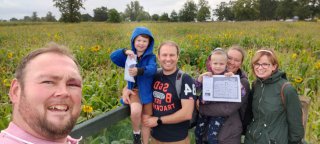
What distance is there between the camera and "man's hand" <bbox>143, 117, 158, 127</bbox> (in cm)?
260

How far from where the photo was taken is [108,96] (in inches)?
158

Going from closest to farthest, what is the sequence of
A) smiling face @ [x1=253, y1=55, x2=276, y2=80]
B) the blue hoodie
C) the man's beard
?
the man's beard
smiling face @ [x1=253, y1=55, x2=276, y2=80]
the blue hoodie

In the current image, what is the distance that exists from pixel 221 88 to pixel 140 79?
2.20 ft

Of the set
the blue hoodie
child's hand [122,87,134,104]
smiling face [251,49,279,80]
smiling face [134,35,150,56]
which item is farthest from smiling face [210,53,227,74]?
child's hand [122,87,134,104]

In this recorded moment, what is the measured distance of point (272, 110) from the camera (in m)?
2.41

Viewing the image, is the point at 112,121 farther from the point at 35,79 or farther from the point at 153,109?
the point at 35,79

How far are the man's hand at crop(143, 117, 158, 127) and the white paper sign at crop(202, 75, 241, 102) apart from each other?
433 millimetres

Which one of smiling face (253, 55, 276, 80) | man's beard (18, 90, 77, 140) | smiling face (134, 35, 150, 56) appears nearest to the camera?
man's beard (18, 90, 77, 140)

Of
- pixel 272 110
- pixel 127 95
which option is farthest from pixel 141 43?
pixel 272 110

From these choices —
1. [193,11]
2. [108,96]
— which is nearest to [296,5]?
[193,11]

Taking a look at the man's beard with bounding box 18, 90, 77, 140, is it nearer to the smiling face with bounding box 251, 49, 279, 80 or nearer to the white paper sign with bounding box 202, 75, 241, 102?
the white paper sign with bounding box 202, 75, 241, 102

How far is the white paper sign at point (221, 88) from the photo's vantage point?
2520mm

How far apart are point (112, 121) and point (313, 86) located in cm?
436

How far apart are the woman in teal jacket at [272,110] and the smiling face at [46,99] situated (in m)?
1.61
